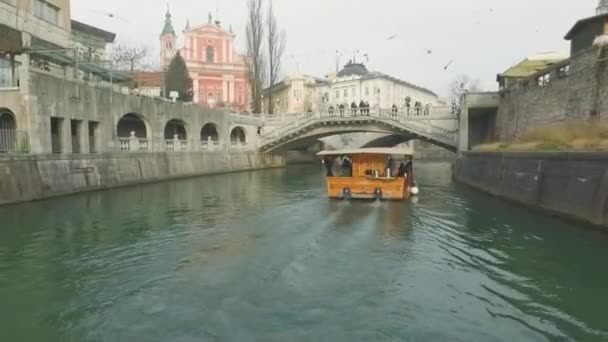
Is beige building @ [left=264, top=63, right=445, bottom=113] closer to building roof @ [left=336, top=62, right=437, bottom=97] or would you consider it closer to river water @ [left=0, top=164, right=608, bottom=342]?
building roof @ [left=336, top=62, right=437, bottom=97]

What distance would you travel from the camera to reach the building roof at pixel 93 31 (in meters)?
37.8

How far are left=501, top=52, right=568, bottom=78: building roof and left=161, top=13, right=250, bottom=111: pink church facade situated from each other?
148 ft

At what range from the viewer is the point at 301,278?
27.3 ft

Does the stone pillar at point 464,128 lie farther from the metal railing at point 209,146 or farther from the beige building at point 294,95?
the beige building at point 294,95

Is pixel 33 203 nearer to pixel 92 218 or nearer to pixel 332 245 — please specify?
pixel 92 218

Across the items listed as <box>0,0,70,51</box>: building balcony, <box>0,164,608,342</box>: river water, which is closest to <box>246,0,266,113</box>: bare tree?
<box>0,0,70,51</box>: building balcony

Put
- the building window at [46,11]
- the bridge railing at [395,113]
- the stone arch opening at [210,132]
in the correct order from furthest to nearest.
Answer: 1. the stone arch opening at [210,132]
2. the bridge railing at [395,113]
3. the building window at [46,11]

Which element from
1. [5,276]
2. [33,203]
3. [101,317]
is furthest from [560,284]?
[33,203]

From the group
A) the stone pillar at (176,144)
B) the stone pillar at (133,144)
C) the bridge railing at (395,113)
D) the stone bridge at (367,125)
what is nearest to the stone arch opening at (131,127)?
the stone pillar at (176,144)

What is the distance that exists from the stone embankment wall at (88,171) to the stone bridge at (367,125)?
895cm

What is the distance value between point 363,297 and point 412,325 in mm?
1215

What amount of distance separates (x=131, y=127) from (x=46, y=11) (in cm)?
1019

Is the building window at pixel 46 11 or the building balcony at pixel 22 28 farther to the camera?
the building window at pixel 46 11

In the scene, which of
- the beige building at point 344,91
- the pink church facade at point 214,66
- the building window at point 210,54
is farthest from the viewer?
the beige building at point 344,91
